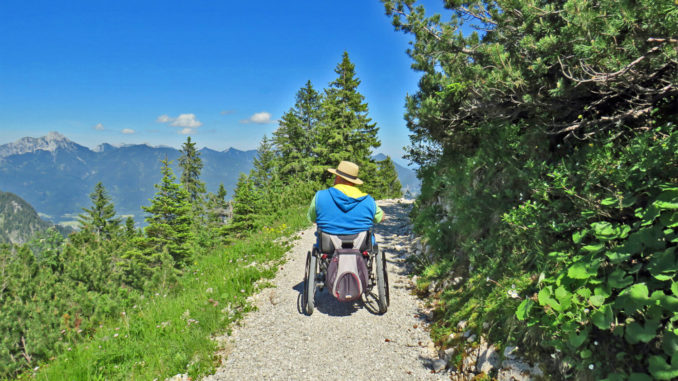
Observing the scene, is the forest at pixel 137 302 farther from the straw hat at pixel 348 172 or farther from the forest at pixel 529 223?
the straw hat at pixel 348 172

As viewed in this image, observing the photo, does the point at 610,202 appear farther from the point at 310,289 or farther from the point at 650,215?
the point at 310,289

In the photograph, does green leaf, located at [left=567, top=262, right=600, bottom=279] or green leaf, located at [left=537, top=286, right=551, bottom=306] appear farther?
green leaf, located at [left=537, top=286, right=551, bottom=306]

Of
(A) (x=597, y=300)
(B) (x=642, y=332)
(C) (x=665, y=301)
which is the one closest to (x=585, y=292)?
(A) (x=597, y=300)

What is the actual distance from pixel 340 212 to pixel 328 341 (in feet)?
6.42

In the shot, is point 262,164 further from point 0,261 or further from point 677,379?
point 677,379

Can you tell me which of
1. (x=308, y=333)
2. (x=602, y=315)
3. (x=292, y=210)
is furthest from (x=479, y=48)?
(x=292, y=210)

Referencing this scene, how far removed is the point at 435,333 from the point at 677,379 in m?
2.91

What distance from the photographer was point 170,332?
515cm

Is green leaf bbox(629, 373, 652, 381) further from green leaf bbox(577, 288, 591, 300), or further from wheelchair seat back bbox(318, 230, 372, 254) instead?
wheelchair seat back bbox(318, 230, 372, 254)

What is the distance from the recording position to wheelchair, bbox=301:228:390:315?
208 inches

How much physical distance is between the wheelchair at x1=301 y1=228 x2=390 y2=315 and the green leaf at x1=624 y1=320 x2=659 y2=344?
325 centimetres

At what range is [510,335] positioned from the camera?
11.6 feet

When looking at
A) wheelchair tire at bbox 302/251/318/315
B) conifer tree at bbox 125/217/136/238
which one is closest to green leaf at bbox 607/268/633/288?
wheelchair tire at bbox 302/251/318/315

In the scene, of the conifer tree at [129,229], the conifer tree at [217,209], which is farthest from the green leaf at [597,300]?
the conifer tree at [217,209]
